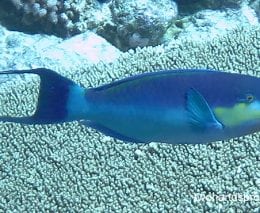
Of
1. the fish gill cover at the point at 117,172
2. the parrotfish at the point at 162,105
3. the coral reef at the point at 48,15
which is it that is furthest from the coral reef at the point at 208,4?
the parrotfish at the point at 162,105

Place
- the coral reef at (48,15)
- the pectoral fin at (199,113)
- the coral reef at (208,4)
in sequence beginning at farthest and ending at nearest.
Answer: the coral reef at (208,4), the coral reef at (48,15), the pectoral fin at (199,113)

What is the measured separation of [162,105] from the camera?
42.8 inches

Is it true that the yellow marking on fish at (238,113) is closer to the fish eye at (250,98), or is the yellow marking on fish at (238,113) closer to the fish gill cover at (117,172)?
the fish eye at (250,98)

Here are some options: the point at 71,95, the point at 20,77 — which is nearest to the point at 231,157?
the point at 71,95

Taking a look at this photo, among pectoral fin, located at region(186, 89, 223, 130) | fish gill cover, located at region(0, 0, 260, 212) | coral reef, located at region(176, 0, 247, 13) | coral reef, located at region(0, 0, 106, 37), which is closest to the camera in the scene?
pectoral fin, located at region(186, 89, 223, 130)

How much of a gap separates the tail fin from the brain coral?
4.78 feet

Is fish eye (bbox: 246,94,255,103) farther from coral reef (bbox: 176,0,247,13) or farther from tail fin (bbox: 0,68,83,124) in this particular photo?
coral reef (bbox: 176,0,247,13)

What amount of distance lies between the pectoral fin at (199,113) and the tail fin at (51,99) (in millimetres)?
308

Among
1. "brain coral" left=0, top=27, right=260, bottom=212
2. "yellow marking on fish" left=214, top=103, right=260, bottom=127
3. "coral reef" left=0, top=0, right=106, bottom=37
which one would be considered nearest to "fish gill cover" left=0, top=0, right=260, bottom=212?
"brain coral" left=0, top=27, right=260, bottom=212

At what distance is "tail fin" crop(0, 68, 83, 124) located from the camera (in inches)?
41.6

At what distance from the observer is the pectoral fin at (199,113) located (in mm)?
1044

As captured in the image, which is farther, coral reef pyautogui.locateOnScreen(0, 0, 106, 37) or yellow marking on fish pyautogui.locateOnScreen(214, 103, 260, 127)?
coral reef pyautogui.locateOnScreen(0, 0, 106, 37)

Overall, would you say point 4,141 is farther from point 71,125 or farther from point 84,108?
point 84,108

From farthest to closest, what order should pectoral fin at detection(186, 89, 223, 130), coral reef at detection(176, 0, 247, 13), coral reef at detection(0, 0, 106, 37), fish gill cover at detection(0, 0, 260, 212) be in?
coral reef at detection(176, 0, 247, 13), coral reef at detection(0, 0, 106, 37), fish gill cover at detection(0, 0, 260, 212), pectoral fin at detection(186, 89, 223, 130)
